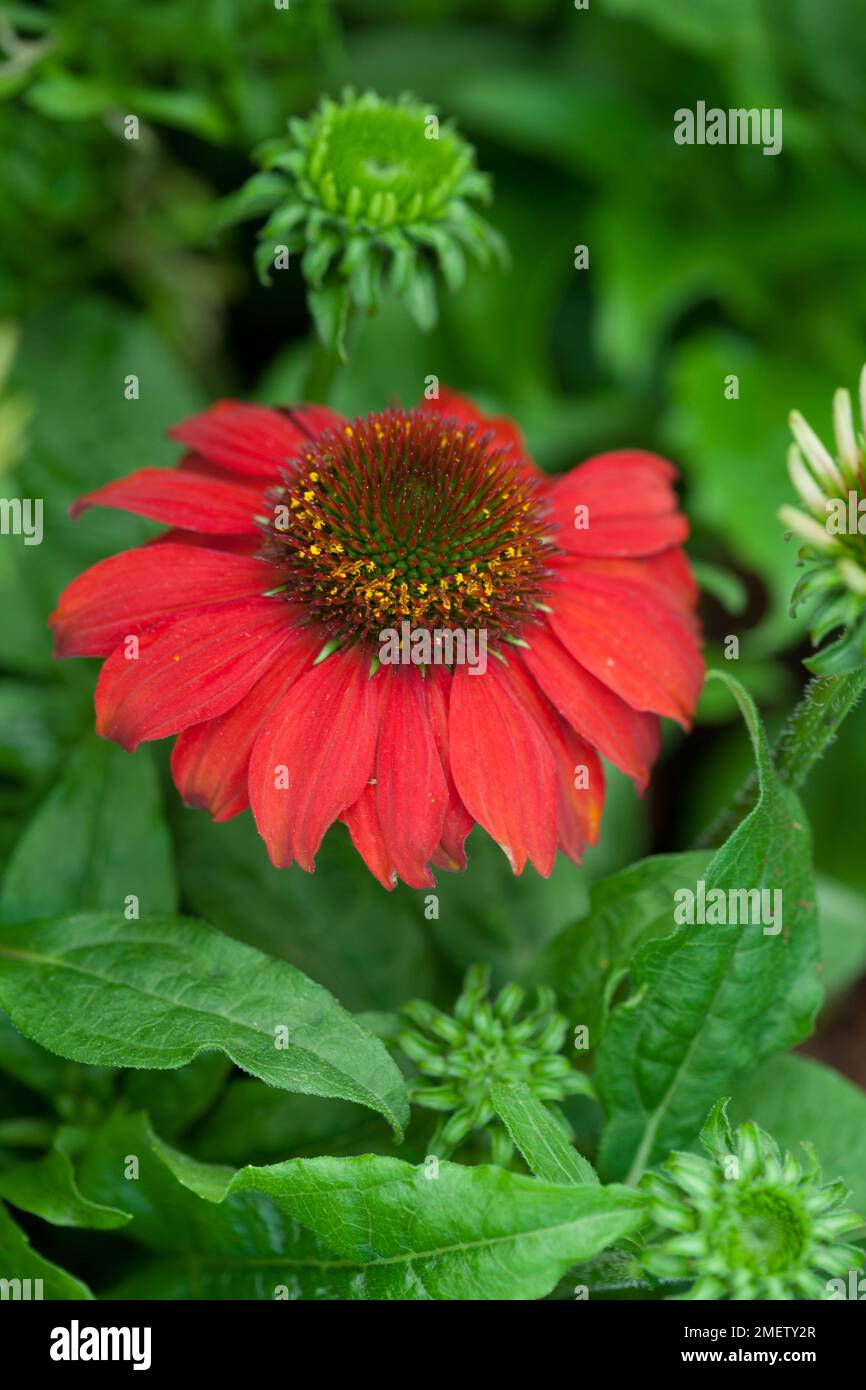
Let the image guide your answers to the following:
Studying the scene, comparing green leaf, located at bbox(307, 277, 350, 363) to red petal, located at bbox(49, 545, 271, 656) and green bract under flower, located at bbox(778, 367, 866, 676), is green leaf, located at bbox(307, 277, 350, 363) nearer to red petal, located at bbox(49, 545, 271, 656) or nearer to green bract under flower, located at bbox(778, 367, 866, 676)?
red petal, located at bbox(49, 545, 271, 656)

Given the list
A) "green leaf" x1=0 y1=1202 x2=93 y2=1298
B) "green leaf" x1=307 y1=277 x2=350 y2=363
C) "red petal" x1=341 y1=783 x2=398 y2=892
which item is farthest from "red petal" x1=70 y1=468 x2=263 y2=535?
"green leaf" x1=0 y1=1202 x2=93 y2=1298

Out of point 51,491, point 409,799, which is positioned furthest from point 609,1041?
point 51,491

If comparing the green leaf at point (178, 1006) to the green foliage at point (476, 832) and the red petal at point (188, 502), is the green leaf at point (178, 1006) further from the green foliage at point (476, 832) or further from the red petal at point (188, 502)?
the red petal at point (188, 502)

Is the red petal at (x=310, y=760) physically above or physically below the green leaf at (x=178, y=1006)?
above

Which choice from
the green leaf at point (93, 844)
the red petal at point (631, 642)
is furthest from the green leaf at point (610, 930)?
the green leaf at point (93, 844)

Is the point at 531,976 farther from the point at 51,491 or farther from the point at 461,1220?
the point at 51,491
